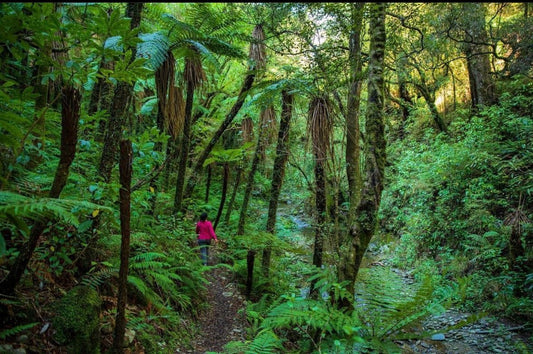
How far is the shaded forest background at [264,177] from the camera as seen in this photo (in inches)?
92.6

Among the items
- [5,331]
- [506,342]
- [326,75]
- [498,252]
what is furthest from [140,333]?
[498,252]

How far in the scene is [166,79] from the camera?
6.08 meters

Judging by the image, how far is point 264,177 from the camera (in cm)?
1169

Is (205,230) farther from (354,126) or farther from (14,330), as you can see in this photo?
(14,330)

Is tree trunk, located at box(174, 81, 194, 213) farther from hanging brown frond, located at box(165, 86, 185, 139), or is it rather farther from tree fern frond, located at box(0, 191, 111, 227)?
tree fern frond, located at box(0, 191, 111, 227)

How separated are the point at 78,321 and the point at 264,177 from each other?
9.35 m

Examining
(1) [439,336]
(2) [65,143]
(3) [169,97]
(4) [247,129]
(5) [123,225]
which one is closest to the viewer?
(2) [65,143]

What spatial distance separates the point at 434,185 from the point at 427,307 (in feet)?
22.0

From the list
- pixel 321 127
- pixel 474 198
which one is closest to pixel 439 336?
pixel 474 198

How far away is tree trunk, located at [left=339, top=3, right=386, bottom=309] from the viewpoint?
3.48m

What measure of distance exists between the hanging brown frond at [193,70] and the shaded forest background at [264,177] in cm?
6

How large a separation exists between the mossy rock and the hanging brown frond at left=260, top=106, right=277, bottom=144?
5783 mm

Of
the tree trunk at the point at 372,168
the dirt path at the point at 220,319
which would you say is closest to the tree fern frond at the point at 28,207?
the tree trunk at the point at 372,168

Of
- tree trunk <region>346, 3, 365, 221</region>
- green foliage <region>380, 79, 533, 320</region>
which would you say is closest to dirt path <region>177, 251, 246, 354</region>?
tree trunk <region>346, 3, 365, 221</region>
